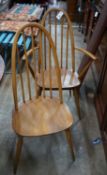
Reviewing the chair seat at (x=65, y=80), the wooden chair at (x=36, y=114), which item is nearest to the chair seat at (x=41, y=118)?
the wooden chair at (x=36, y=114)

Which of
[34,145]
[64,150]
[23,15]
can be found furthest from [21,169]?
[23,15]

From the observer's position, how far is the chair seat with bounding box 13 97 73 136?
1.28m

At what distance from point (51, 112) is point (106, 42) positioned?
1.01 metres

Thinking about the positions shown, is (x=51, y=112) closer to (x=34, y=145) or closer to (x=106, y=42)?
(x=34, y=145)

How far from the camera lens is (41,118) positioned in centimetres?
138

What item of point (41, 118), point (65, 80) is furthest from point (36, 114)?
point (65, 80)

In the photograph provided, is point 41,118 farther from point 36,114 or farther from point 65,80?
point 65,80

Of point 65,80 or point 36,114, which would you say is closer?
point 36,114

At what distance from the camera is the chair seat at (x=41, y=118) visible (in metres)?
1.28

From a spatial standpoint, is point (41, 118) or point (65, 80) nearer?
point (41, 118)

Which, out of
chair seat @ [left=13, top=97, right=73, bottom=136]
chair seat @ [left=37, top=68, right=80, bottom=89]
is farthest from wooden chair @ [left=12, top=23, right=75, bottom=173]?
chair seat @ [left=37, top=68, right=80, bottom=89]

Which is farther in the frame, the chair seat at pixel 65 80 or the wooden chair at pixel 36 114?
the chair seat at pixel 65 80

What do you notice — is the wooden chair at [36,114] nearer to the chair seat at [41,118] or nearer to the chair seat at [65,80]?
the chair seat at [41,118]

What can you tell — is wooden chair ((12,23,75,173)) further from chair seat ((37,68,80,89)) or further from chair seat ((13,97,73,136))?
chair seat ((37,68,80,89))
